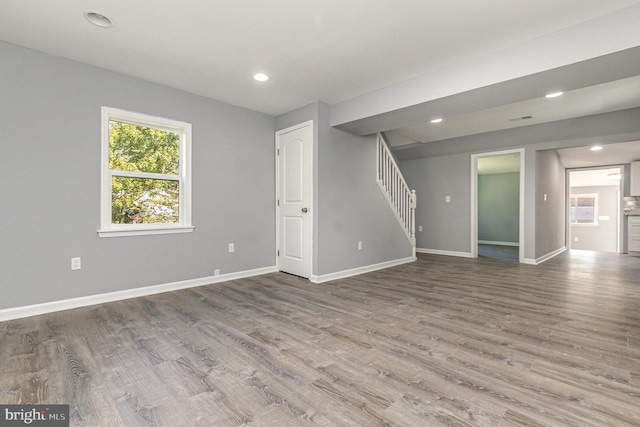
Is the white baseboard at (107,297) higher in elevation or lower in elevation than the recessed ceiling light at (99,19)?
lower

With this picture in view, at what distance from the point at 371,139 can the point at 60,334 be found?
4.46 m

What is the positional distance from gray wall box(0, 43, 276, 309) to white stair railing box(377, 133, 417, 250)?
2.58 meters

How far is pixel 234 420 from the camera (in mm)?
1407

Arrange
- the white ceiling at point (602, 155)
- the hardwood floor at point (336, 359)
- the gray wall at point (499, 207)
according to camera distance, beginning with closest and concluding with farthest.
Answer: the hardwood floor at point (336, 359)
the white ceiling at point (602, 155)
the gray wall at point (499, 207)

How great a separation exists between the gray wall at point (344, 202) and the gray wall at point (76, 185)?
1.25 m

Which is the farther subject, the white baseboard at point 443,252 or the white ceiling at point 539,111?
the white baseboard at point 443,252

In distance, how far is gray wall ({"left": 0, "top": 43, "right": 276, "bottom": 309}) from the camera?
2.71 metres

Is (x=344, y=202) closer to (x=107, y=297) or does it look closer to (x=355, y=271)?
(x=355, y=271)

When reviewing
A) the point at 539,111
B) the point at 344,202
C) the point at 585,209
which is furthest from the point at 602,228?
the point at 344,202

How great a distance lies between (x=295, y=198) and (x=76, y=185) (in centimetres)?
252

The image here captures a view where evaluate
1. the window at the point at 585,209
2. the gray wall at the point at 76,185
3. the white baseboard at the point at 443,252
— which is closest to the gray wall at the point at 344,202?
the gray wall at the point at 76,185

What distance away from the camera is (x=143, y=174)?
3.53 m

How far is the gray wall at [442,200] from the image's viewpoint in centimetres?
640

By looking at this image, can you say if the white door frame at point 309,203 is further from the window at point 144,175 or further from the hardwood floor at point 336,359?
the window at point 144,175
